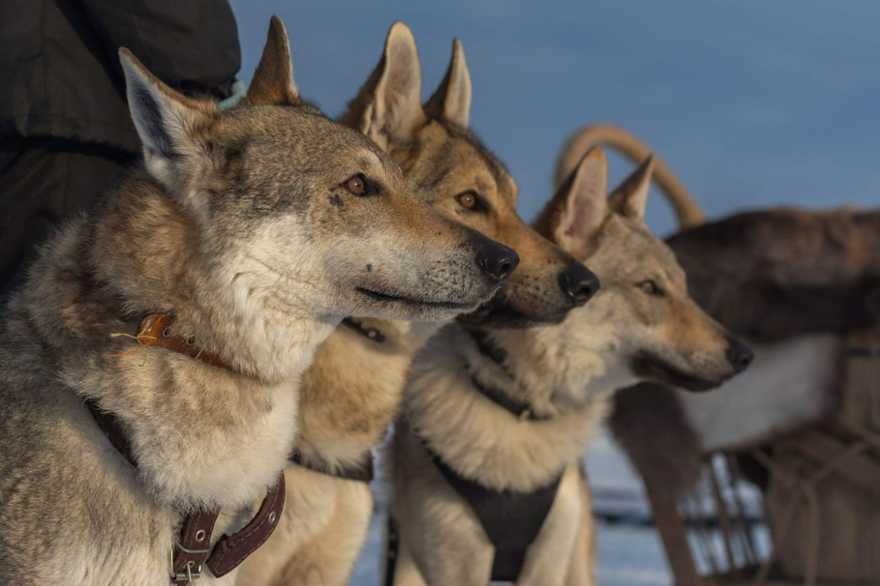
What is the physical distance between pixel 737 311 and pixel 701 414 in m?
0.51

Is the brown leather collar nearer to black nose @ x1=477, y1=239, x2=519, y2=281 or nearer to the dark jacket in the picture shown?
black nose @ x1=477, y1=239, x2=519, y2=281

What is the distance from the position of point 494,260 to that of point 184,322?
27.4 inches

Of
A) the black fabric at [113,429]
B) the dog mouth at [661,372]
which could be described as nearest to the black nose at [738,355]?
the dog mouth at [661,372]

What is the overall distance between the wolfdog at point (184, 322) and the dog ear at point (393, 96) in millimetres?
1073

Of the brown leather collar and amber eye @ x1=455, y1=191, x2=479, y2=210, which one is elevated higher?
amber eye @ x1=455, y1=191, x2=479, y2=210

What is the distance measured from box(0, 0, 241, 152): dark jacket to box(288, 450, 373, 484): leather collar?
1.04 metres

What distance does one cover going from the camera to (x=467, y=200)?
3.72 metres

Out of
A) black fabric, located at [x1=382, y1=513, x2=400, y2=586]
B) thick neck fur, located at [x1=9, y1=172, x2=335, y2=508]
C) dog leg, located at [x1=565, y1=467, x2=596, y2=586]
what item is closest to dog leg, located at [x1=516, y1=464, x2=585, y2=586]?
dog leg, located at [x1=565, y1=467, x2=596, y2=586]

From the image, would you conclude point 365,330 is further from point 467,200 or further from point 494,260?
point 494,260

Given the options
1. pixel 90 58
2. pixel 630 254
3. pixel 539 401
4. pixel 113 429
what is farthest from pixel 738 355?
pixel 113 429

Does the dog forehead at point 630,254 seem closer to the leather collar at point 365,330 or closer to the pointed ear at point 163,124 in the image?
the leather collar at point 365,330

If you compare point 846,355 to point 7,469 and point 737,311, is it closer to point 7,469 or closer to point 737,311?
point 737,311

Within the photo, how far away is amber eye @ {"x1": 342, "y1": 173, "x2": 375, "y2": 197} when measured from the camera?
255 centimetres

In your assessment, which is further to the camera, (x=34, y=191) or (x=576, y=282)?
(x=576, y=282)
